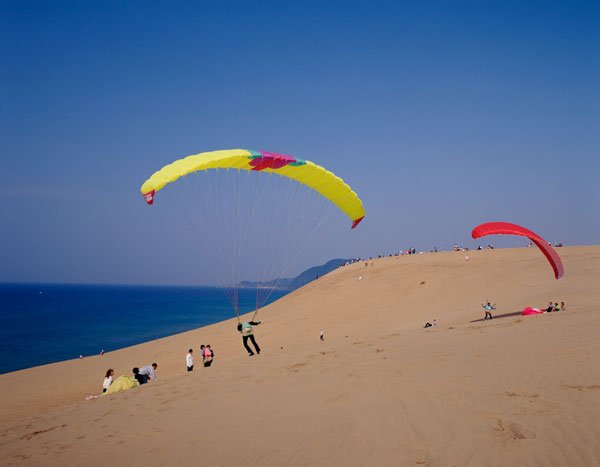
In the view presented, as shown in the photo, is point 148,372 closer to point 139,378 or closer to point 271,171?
point 139,378

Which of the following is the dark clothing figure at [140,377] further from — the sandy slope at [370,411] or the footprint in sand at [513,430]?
the footprint in sand at [513,430]

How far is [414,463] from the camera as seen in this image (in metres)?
3.91

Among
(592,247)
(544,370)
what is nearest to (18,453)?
(544,370)

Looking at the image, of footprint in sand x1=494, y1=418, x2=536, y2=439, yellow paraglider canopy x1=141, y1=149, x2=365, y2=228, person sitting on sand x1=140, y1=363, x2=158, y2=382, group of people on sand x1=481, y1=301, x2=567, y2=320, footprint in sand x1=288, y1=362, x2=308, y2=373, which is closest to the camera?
footprint in sand x1=494, y1=418, x2=536, y2=439

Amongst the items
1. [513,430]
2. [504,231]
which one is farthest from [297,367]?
[504,231]

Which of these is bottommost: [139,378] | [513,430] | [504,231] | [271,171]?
[139,378]

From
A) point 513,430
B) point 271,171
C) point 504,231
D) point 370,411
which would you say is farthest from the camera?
point 504,231

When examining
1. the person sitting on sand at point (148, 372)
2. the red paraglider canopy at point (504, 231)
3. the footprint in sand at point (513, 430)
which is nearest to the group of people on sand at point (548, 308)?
the red paraglider canopy at point (504, 231)

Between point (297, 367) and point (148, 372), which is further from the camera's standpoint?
point (148, 372)

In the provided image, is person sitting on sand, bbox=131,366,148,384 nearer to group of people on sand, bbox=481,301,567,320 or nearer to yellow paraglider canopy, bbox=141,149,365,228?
yellow paraglider canopy, bbox=141,149,365,228

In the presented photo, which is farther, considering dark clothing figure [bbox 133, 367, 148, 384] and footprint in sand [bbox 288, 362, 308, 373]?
dark clothing figure [bbox 133, 367, 148, 384]

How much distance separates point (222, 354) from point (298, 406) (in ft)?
60.0

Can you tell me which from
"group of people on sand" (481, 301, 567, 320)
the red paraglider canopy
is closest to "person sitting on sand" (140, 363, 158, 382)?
the red paraglider canopy

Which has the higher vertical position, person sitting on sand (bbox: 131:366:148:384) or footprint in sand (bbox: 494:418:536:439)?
footprint in sand (bbox: 494:418:536:439)
